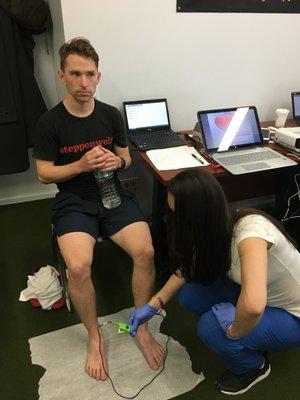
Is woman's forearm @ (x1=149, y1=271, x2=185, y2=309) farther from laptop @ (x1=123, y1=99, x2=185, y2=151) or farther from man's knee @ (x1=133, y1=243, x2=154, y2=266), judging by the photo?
laptop @ (x1=123, y1=99, x2=185, y2=151)

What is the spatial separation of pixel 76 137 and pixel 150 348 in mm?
1010

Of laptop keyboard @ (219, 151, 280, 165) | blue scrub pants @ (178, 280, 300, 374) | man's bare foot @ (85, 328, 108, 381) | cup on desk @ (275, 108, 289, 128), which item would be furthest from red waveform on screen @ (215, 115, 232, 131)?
man's bare foot @ (85, 328, 108, 381)

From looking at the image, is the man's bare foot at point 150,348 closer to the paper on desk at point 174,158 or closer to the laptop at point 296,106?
the paper on desk at point 174,158

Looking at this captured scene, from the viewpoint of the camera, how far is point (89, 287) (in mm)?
1437

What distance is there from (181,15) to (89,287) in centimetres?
162

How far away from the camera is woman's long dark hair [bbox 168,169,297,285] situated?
1.03 metres

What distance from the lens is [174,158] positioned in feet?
5.89

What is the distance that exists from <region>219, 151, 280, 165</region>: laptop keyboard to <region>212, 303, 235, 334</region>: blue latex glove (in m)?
0.77

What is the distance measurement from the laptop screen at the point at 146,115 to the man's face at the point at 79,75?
537 mm

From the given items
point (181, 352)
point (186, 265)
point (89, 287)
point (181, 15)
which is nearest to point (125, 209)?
point (89, 287)

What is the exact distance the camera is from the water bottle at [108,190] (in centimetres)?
164

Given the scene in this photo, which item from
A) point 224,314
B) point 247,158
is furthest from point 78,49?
point 224,314

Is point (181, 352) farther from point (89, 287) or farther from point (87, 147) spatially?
point (87, 147)

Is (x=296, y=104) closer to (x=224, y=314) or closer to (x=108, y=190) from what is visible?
(x=108, y=190)
